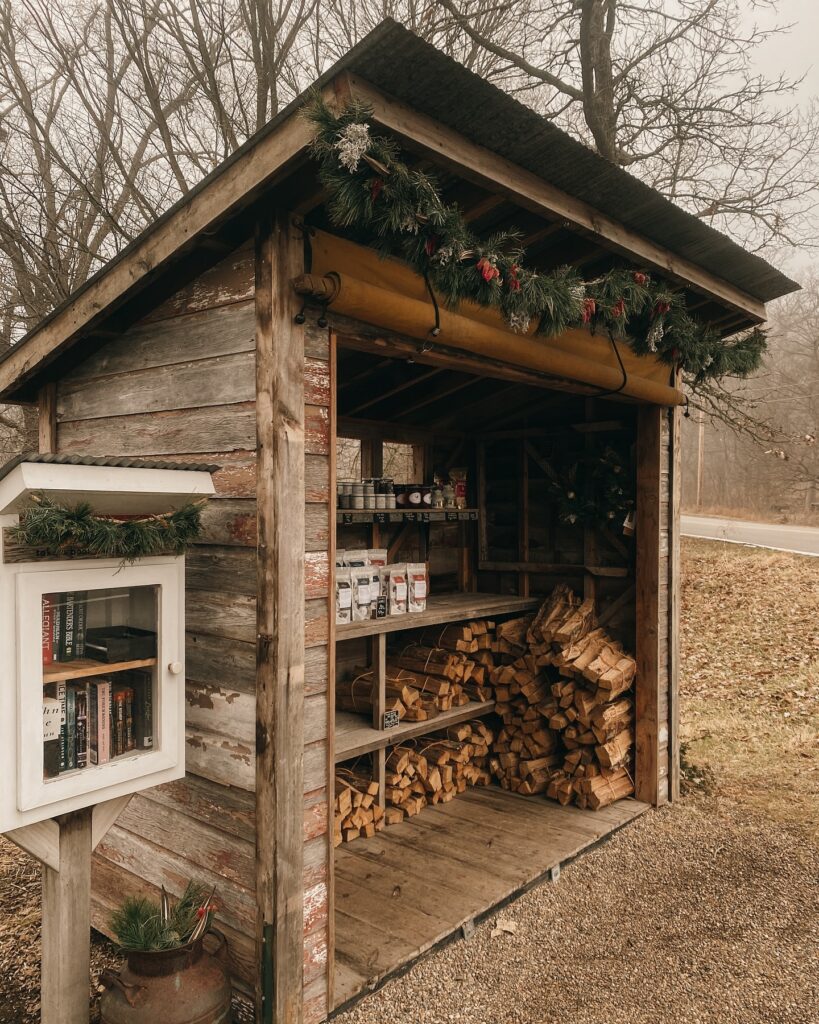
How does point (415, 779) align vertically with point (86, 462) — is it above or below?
below

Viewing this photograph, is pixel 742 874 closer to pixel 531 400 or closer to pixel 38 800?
pixel 531 400

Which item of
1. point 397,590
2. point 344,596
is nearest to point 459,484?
point 397,590

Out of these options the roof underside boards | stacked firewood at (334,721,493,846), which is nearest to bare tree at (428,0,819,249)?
the roof underside boards

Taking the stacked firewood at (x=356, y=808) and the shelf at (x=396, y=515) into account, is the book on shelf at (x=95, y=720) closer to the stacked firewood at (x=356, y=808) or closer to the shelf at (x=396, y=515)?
the shelf at (x=396, y=515)

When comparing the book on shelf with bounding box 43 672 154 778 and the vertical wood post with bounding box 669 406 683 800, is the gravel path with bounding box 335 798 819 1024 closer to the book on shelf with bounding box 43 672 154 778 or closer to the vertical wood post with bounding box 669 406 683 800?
the vertical wood post with bounding box 669 406 683 800

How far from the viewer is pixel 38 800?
6.77 ft

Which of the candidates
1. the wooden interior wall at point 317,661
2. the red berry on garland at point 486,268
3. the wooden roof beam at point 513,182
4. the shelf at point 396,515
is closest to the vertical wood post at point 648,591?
the wooden roof beam at point 513,182

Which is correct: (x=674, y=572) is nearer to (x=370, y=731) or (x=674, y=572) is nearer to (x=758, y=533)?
(x=370, y=731)

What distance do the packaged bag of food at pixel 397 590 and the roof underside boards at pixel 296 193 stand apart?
195 cm

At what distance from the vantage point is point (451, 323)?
2809mm

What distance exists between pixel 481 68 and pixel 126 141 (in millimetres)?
3090

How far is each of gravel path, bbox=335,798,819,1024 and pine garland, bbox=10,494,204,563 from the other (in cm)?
188

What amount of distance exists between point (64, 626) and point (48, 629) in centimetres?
5

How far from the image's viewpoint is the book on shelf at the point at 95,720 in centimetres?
214
